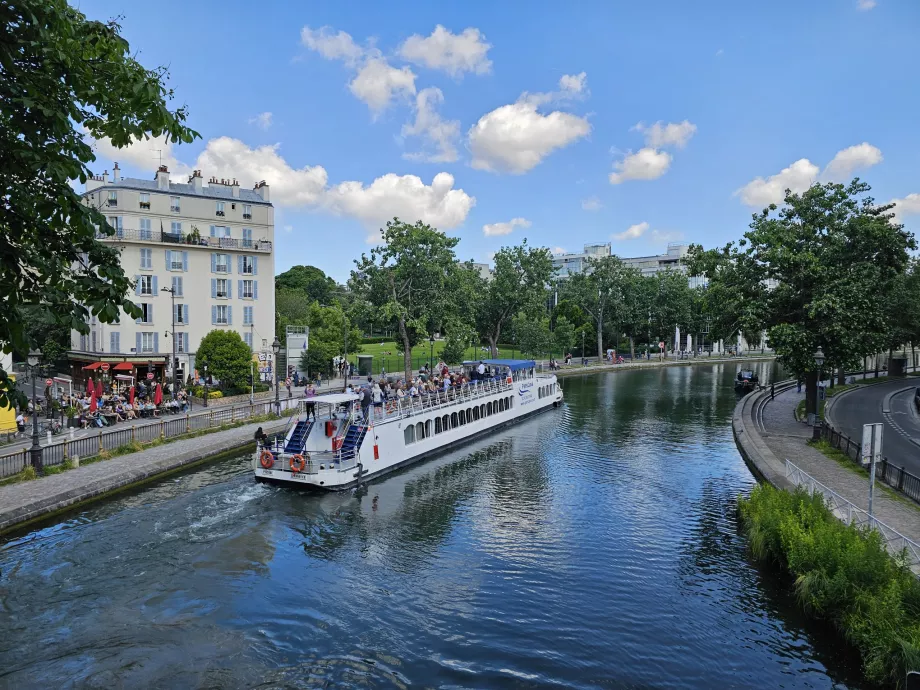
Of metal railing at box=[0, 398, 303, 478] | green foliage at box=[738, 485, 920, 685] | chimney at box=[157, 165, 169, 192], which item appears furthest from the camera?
chimney at box=[157, 165, 169, 192]

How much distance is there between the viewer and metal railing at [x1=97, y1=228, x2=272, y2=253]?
4606 cm

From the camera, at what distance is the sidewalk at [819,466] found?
689 inches

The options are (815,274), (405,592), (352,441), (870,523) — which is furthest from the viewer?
(815,274)

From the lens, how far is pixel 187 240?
4816 centimetres

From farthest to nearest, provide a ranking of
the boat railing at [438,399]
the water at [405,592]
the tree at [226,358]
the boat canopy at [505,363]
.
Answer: the boat canopy at [505,363] < the tree at [226,358] < the boat railing at [438,399] < the water at [405,592]

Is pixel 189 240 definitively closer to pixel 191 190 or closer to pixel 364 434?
pixel 191 190

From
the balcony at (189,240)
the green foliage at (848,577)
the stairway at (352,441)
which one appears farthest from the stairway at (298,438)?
the balcony at (189,240)

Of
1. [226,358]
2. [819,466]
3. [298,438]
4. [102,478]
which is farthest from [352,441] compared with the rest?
[226,358]

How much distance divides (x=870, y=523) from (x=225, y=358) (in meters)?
38.0

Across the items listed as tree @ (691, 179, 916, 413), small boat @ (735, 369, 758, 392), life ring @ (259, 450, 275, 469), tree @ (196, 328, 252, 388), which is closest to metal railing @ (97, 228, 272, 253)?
tree @ (196, 328, 252, 388)

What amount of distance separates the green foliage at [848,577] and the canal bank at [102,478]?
21851mm

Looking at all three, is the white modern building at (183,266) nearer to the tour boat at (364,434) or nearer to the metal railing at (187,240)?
the metal railing at (187,240)

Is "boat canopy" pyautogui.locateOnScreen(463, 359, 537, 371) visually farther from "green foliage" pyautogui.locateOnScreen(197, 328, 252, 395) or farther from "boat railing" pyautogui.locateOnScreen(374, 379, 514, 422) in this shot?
"green foliage" pyautogui.locateOnScreen(197, 328, 252, 395)

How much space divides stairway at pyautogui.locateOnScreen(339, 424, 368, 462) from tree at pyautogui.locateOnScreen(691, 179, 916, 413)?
21.0m
